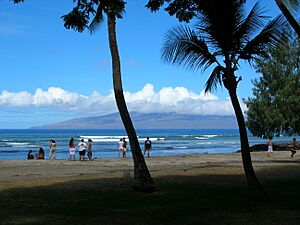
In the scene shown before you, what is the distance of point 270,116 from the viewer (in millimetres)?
30375

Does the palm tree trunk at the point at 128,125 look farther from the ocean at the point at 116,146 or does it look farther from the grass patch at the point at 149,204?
the ocean at the point at 116,146

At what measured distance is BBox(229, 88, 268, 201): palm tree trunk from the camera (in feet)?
35.9

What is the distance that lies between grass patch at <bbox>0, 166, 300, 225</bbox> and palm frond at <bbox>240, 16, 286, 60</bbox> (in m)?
3.43

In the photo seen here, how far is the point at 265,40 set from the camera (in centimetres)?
1109

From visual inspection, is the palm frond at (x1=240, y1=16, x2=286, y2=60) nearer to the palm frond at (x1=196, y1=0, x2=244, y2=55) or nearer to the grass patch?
the palm frond at (x1=196, y1=0, x2=244, y2=55)

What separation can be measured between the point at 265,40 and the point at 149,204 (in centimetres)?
456

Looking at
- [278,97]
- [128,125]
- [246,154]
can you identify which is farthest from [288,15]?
[278,97]

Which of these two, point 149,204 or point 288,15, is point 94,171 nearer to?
point 149,204

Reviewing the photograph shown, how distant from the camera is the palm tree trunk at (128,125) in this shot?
511 inches

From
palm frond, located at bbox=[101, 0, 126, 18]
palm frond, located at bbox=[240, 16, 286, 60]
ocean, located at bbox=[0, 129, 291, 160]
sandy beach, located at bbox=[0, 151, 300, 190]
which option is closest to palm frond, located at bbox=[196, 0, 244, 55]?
palm frond, located at bbox=[240, 16, 286, 60]

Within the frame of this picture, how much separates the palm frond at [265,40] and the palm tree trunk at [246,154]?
3.25 ft

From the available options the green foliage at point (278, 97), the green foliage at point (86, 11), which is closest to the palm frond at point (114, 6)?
the green foliage at point (86, 11)

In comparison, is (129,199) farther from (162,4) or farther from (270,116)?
(270,116)

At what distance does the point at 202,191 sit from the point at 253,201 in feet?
7.35
